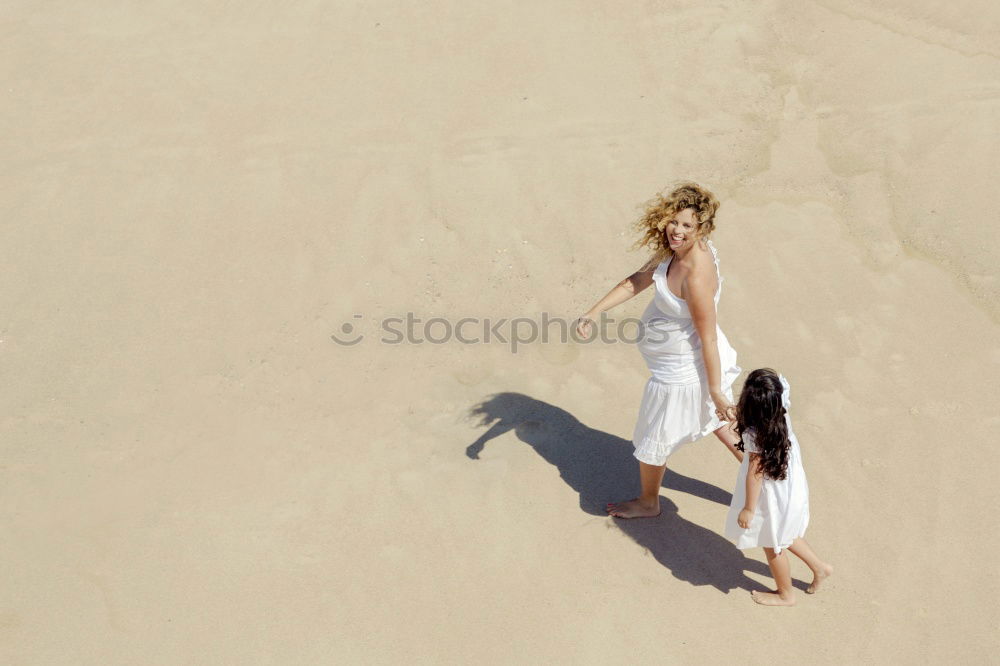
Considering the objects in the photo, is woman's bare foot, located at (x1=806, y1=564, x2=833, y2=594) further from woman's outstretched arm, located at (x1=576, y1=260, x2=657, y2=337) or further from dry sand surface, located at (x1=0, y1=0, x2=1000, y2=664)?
woman's outstretched arm, located at (x1=576, y1=260, x2=657, y2=337)

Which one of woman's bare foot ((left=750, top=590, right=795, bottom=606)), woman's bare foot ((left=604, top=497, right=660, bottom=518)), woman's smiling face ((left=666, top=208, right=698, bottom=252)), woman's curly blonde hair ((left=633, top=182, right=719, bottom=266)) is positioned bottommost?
woman's bare foot ((left=750, top=590, right=795, bottom=606))

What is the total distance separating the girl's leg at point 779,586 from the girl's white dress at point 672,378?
0.62 m

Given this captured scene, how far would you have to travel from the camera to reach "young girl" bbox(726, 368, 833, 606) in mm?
3328

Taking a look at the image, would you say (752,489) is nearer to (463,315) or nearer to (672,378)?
(672,378)

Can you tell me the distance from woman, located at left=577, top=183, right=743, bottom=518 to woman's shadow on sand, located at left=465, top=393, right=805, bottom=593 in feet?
0.99

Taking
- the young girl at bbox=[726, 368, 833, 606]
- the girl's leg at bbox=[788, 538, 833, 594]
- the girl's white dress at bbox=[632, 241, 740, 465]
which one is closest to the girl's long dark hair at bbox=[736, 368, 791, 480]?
the young girl at bbox=[726, 368, 833, 606]

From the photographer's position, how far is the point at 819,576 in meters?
3.86

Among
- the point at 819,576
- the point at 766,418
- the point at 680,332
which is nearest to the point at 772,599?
the point at 819,576

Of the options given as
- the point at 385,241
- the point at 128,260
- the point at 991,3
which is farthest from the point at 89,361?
the point at 991,3

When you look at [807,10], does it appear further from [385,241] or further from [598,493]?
[598,493]

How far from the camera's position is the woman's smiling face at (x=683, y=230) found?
3.44 meters

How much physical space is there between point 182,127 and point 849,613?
5.50 meters

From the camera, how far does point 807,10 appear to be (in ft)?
23.2

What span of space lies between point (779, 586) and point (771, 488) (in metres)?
0.62
